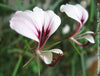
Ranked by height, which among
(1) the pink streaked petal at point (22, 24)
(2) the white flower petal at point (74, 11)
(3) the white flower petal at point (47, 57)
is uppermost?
(2) the white flower petal at point (74, 11)

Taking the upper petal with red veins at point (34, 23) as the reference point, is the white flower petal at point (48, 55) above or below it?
below

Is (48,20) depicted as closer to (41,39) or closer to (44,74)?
(41,39)

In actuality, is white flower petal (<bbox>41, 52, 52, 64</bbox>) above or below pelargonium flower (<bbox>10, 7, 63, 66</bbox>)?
below

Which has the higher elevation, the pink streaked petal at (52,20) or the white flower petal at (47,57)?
the pink streaked petal at (52,20)

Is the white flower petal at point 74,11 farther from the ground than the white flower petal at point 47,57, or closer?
farther from the ground

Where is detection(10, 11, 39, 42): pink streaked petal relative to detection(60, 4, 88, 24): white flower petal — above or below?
below

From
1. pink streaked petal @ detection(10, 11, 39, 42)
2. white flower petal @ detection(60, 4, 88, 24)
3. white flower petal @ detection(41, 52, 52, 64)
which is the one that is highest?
white flower petal @ detection(60, 4, 88, 24)
